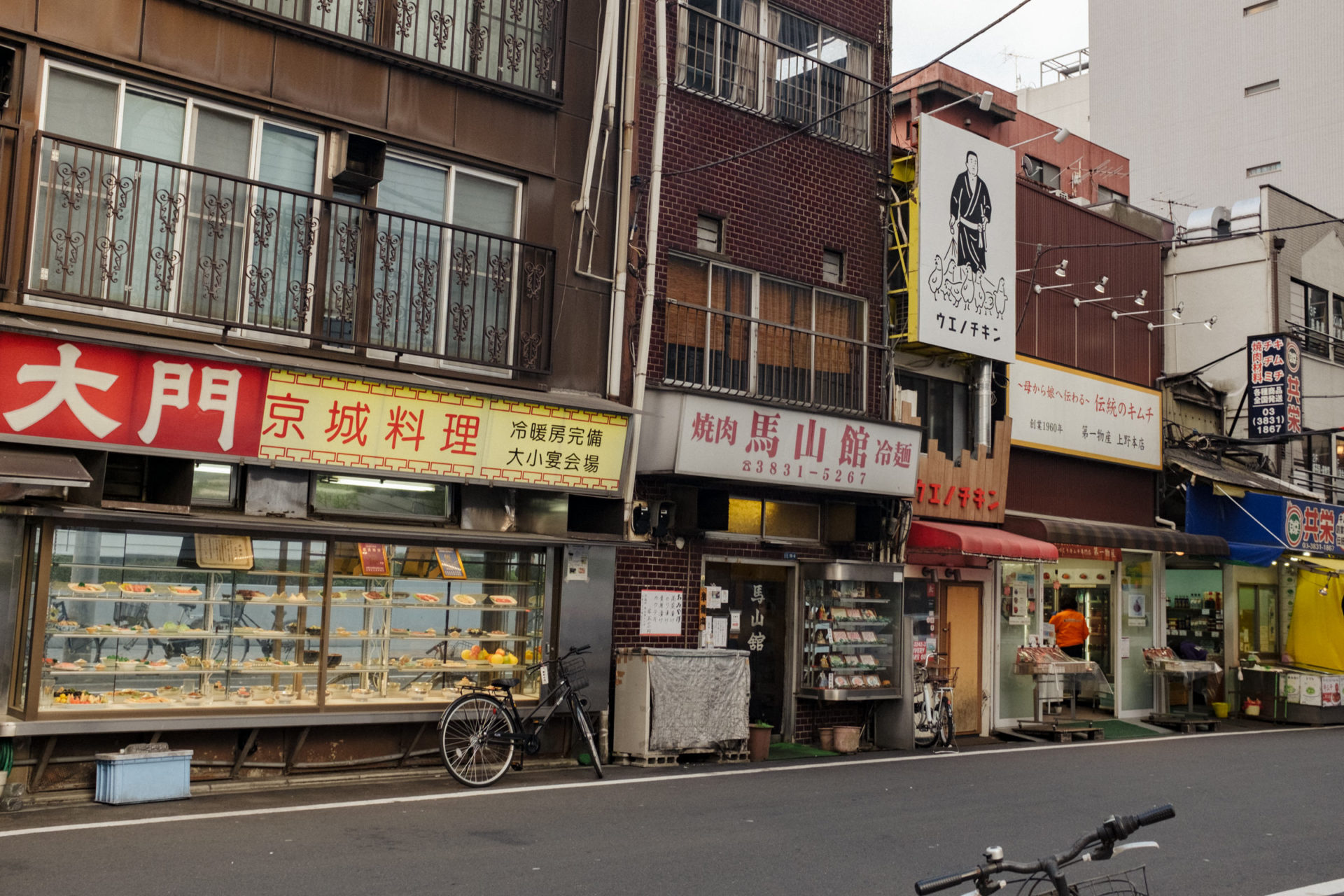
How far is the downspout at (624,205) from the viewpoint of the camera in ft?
47.6

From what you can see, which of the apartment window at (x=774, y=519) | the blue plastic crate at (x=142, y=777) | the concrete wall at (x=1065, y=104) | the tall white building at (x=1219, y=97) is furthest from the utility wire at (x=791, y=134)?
the concrete wall at (x=1065, y=104)

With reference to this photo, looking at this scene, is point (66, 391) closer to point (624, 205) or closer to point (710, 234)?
point (624, 205)

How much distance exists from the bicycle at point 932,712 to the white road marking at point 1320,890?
26.8 ft

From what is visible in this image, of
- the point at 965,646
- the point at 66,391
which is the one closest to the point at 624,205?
the point at 66,391

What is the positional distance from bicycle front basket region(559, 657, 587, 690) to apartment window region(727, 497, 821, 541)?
10.7 feet

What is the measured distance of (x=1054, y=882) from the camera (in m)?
4.29

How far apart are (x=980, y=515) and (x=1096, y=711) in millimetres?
5569

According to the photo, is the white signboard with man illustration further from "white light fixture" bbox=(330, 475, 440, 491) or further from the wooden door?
"white light fixture" bbox=(330, 475, 440, 491)

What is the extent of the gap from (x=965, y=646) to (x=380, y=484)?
10.3m

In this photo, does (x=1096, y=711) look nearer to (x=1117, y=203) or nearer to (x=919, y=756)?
(x=919, y=756)

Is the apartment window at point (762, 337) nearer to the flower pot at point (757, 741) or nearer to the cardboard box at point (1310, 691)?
the flower pot at point (757, 741)

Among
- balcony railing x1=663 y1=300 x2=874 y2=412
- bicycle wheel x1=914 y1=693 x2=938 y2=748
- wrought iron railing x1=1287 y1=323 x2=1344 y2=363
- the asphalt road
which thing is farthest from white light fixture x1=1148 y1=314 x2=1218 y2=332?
the asphalt road

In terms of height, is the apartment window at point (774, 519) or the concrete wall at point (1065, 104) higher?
the concrete wall at point (1065, 104)

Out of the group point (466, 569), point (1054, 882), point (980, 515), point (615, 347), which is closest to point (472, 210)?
point (615, 347)
